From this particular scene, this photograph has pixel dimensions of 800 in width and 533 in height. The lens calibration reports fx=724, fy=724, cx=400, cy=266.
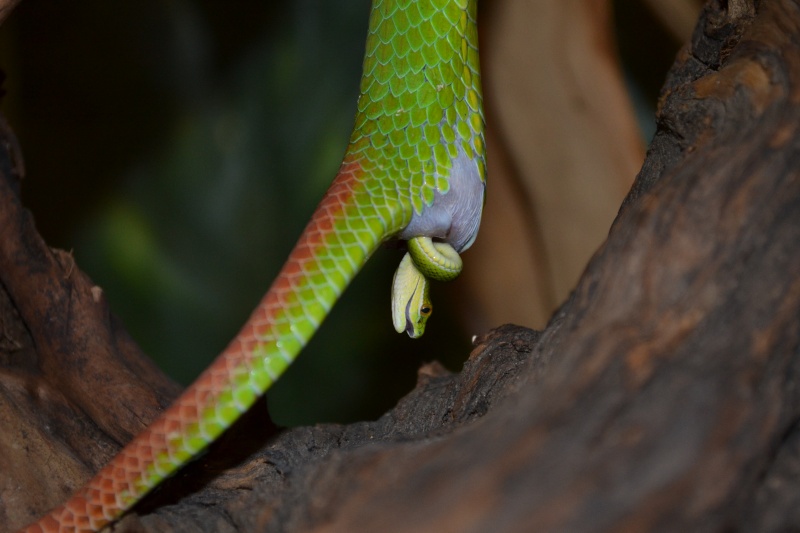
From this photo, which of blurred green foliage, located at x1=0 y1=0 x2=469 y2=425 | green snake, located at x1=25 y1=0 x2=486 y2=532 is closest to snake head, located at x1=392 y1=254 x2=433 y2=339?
green snake, located at x1=25 y1=0 x2=486 y2=532

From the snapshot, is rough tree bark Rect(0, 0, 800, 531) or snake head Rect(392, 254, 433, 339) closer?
rough tree bark Rect(0, 0, 800, 531)

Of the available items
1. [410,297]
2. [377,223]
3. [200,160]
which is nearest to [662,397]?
[377,223]

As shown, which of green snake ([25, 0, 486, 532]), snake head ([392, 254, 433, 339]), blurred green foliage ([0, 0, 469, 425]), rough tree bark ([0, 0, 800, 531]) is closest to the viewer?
rough tree bark ([0, 0, 800, 531])

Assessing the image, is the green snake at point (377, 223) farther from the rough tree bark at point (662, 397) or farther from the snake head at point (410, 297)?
the rough tree bark at point (662, 397)

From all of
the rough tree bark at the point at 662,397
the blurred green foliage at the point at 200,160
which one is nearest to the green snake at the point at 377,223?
the rough tree bark at the point at 662,397

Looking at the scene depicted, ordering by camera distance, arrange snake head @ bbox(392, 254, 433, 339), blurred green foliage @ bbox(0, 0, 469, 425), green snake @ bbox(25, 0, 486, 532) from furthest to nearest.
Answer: blurred green foliage @ bbox(0, 0, 469, 425)
snake head @ bbox(392, 254, 433, 339)
green snake @ bbox(25, 0, 486, 532)

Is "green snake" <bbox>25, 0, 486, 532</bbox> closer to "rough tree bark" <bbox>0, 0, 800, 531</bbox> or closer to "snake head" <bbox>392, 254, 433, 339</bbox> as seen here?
"snake head" <bbox>392, 254, 433, 339</bbox>

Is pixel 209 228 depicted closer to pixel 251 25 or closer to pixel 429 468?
Answer: pixel 251 25
